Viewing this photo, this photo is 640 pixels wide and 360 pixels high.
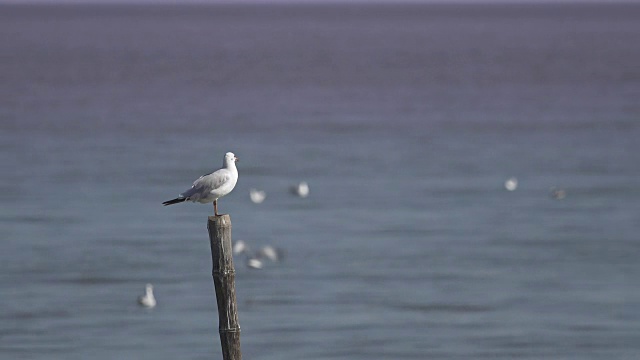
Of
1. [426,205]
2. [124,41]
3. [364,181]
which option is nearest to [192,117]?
[364,181]

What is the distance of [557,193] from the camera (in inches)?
1156

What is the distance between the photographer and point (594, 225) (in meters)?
26.8

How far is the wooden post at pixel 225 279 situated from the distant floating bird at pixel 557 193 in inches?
694

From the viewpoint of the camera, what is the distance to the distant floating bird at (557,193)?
2936 cm

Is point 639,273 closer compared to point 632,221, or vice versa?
point 639,273

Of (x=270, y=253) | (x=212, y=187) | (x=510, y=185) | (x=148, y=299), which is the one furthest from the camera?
(x=510, y=185)

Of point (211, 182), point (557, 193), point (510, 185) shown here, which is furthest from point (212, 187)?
point (510, 185)

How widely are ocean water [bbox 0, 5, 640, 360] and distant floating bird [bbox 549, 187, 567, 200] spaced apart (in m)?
0.14

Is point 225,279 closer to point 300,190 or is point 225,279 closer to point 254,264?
point 254,264

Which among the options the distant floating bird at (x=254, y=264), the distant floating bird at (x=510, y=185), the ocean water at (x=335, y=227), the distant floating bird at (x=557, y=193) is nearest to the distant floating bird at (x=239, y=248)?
the distant floating bird at (x=254, y=264)

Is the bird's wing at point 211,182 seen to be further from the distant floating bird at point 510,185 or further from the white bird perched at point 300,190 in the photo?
the distant floating bird at point 510,185

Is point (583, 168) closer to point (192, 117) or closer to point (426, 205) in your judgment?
point (426, 205)

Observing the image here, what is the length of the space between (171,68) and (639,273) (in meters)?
71.2

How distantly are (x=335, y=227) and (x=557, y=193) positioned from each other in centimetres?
524
